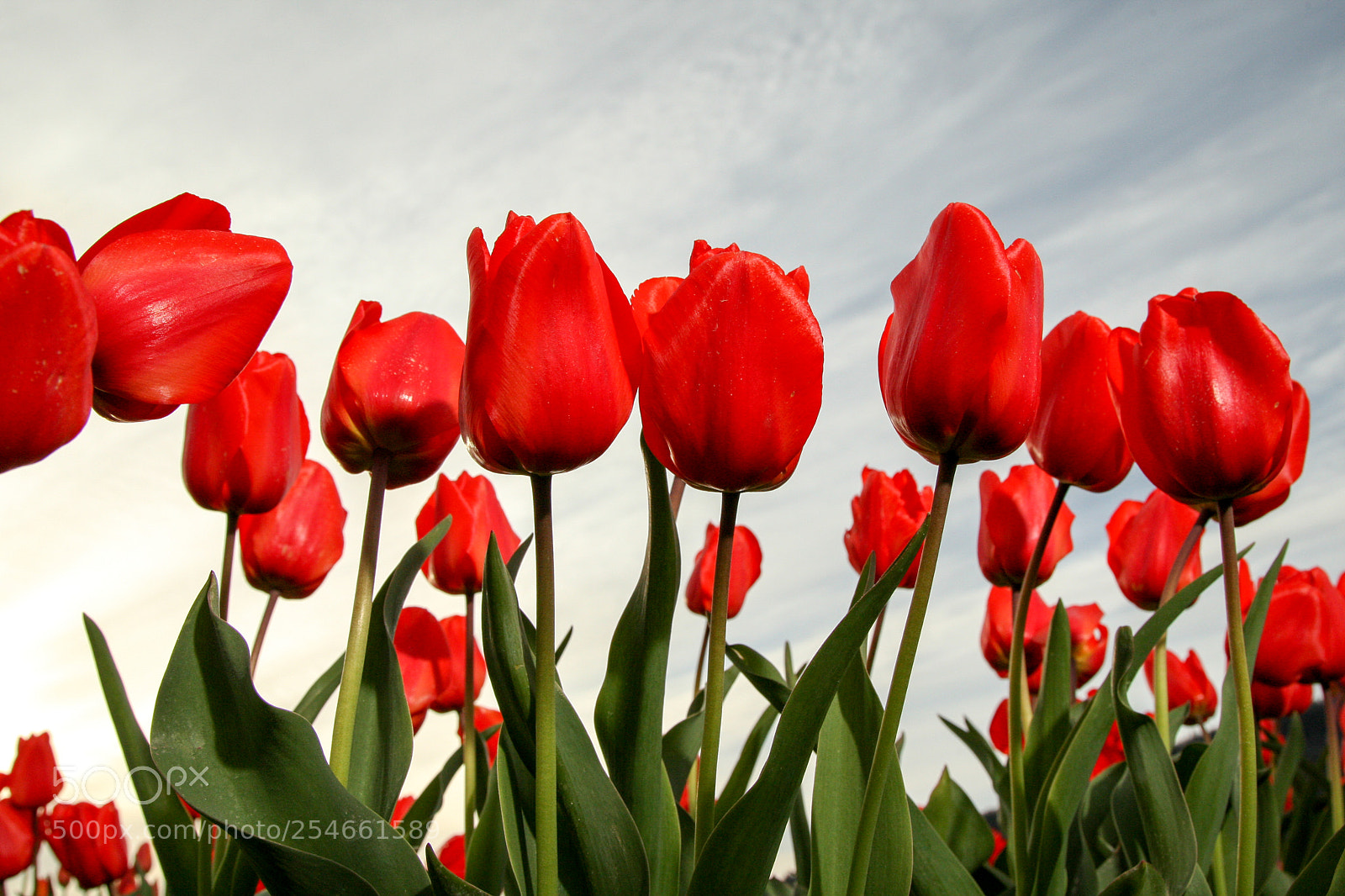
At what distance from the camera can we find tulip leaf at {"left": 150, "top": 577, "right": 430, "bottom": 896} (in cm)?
66

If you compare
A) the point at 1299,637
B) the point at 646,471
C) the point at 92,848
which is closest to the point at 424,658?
the point at 646,471

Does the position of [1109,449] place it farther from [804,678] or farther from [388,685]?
[388,685]

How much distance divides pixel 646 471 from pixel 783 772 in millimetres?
288

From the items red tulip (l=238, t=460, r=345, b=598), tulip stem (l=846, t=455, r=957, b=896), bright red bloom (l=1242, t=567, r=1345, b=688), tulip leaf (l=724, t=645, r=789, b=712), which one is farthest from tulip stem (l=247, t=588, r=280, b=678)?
bright red bloom (l=1242, t=567, r=1345, b=688)

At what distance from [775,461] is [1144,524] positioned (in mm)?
1230

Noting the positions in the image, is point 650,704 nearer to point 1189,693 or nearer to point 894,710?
point 894,710

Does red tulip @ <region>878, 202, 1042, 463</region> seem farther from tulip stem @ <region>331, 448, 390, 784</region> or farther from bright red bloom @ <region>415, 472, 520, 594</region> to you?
bright red bloom @ <region>415, 472, 520, 594</region>

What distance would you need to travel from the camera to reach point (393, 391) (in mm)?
970

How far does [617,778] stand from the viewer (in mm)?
821

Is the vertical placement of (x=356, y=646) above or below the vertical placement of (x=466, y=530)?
below

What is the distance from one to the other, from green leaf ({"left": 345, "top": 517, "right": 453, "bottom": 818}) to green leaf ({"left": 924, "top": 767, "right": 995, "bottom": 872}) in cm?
100

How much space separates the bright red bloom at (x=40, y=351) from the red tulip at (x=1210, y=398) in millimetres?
983

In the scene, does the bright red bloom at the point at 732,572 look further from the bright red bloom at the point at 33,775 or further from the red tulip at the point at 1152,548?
the bright red bloom at the point at 33,775

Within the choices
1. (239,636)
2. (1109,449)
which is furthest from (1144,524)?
(239,636)
